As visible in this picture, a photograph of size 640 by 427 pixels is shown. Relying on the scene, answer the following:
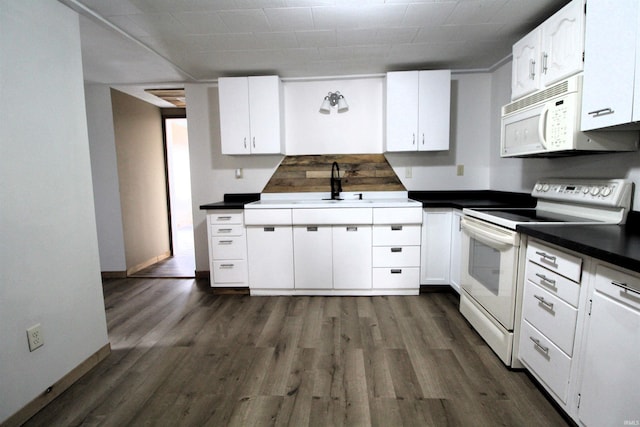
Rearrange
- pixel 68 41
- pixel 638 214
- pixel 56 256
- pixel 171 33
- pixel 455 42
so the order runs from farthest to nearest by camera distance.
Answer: pixel 455 42 → pixel 171 33 → pixel 68 41 → pixel 56 256 → pixel 638 214

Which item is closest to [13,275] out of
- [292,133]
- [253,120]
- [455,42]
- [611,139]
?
[253,120]

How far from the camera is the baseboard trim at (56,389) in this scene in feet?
4.75

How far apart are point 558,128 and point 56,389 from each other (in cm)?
317

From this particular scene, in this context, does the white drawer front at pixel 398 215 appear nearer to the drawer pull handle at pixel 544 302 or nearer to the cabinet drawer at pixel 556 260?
the cabinet drawer at pixel 556 260

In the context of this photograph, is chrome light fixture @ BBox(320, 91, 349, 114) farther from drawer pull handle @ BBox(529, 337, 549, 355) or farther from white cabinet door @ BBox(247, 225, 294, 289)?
drawer pull handle @ BBox(529, 337, 549, 355)

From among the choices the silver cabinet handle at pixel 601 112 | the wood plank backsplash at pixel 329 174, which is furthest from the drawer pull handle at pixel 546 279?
the wood plank backsplash at pixel 329 174

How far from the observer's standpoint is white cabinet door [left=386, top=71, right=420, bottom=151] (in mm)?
2932

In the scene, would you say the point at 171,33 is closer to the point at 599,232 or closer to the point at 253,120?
the point at 253,120

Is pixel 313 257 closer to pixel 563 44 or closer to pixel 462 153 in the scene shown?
pixel 462 153

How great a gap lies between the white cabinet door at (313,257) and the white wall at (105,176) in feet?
7.71

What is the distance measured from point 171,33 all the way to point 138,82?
1.51m

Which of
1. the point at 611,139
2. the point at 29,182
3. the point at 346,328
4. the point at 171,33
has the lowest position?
the point at 346,328

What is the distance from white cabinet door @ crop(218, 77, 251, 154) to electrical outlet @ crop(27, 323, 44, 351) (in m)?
2.08

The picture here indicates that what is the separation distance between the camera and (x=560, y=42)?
5.67 ft
